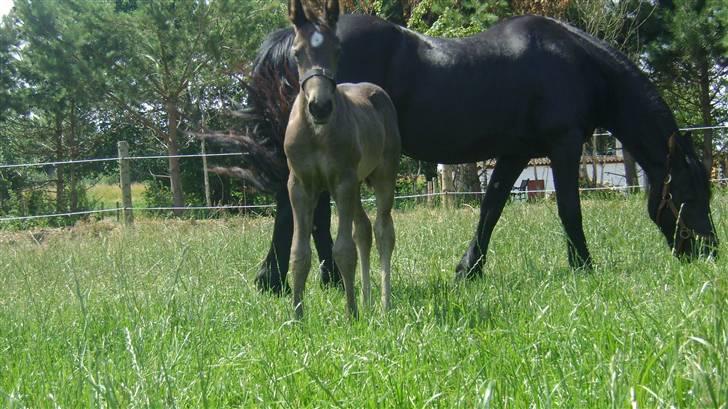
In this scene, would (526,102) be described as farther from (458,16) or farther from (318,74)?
(458,16)

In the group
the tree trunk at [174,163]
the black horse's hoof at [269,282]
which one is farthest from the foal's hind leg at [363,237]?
the tree trunk at [174,163]

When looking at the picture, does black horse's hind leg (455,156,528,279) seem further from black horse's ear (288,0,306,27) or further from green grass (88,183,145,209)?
green grass (88,183,145,209)

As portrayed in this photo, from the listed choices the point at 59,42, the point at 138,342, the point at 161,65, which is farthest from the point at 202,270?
the point at 59,42

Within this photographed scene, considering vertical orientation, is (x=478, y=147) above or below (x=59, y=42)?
below

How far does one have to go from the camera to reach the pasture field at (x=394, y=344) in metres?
2.02

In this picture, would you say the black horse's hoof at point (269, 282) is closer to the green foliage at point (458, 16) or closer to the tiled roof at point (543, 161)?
the green foliage at point (458, 16)

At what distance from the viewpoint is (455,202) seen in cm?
1363

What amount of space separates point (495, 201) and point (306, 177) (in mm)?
2735

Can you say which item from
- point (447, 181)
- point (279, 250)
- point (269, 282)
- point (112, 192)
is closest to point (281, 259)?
point (279, 250)

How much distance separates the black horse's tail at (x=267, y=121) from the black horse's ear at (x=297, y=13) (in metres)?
1.28

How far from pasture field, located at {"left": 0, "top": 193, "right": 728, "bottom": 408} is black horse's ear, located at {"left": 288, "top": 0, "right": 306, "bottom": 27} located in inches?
46.0

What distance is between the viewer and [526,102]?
5.63m

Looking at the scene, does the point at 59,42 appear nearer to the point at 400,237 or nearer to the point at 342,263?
the point at 400,237

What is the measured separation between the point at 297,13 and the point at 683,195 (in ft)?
11.1
